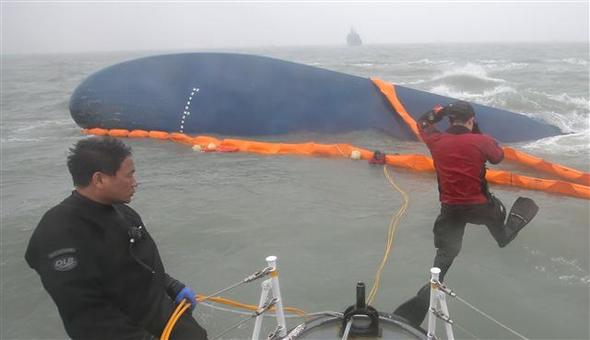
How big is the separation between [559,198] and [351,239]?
3366 millimetres

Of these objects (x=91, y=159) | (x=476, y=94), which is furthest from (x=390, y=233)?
(x=476, y=94)

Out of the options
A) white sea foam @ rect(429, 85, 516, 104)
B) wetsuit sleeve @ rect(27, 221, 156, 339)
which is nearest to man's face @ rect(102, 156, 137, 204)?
wetsuit sleeve @ rect(27, 221, 156, 339)

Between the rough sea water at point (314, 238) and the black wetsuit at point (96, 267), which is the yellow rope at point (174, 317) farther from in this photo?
the rough sea water at point (314, 238)

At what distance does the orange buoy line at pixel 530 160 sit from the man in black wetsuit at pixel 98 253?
278 inches

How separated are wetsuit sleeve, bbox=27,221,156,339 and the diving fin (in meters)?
3.22

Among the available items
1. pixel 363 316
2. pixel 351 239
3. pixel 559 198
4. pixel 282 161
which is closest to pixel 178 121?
pixel 282 161

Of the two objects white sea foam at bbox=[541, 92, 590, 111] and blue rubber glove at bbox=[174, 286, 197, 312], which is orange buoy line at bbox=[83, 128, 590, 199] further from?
white sea foam at bbox=[541, 92, 590, 111]

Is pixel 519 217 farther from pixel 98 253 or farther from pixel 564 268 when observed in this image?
pixel 98 253

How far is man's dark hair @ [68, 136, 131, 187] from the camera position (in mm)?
1857

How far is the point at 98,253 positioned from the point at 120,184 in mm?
310

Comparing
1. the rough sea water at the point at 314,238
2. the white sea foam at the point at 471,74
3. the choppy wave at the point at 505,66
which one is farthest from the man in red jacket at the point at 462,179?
the choppy wave at the point at 505,66

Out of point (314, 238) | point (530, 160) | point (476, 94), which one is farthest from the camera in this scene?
point (476, 94)

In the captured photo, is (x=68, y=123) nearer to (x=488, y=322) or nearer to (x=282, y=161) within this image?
(x=282, y=161)

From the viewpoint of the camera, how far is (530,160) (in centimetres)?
779
